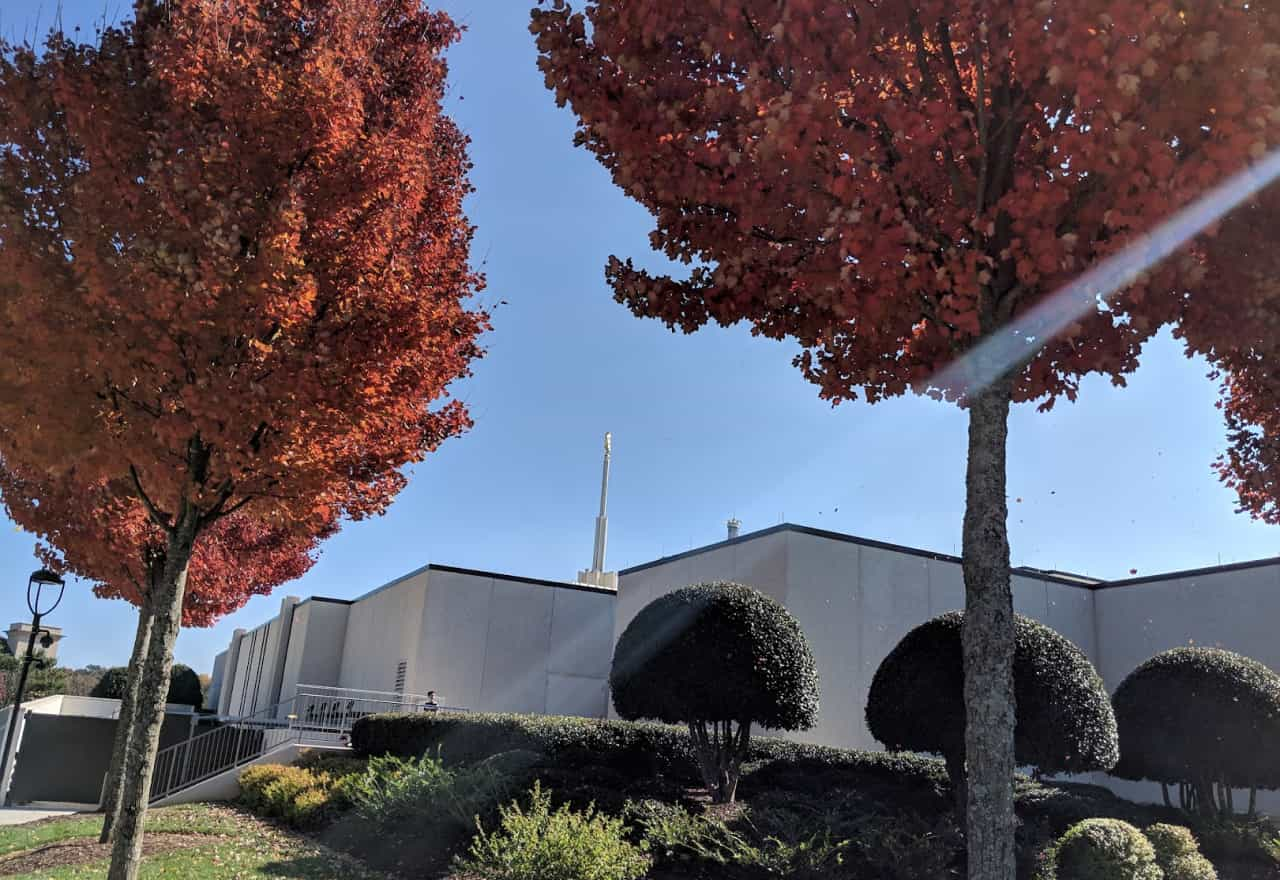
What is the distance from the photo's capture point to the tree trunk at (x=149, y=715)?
19.2 ft

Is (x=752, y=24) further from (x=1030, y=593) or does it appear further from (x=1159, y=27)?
(x=1030, y=593)

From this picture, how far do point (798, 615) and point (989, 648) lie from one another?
10.3 metres

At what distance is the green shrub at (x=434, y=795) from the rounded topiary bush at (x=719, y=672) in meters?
1.79

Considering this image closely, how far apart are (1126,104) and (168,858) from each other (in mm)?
8828

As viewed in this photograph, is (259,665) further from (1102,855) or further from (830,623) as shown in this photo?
(1102,855)

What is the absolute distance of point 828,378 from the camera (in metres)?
5.51

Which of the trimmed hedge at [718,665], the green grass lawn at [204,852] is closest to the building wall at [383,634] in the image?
the green grass lawn at [204,852]

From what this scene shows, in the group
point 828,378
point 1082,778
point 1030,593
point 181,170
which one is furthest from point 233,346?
point 1082,778

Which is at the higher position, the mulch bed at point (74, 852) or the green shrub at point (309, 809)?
the green shrub at point (309, 809)

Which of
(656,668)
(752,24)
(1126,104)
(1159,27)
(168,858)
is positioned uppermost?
(752,24)

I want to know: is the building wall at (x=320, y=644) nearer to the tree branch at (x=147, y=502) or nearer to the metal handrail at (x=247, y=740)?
the metal handrail at (x=247, y=740)

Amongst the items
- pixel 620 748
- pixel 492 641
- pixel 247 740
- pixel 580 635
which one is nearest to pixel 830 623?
pixel 620 748

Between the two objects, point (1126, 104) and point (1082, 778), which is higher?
point (1126, 104)

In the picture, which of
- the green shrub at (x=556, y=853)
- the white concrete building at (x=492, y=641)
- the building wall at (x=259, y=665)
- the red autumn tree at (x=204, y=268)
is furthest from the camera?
the building wall at (x=259, y=665)
